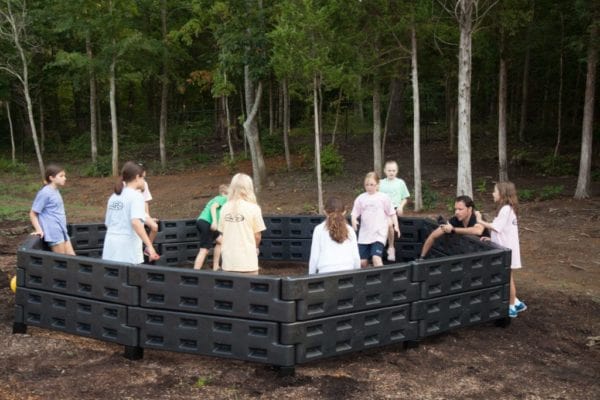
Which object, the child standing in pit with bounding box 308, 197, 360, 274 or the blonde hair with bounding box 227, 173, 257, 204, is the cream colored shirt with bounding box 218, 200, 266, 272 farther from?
the child standing in pit with bounding box 308, 197, 360, 274

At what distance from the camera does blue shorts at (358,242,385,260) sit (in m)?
8.34

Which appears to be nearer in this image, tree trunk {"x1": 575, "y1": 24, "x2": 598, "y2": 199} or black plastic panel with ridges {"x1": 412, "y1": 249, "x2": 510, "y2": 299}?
black plastic panel with ridges {"x1": 412, "y1": 249, "x2": 510, "y2": 299}

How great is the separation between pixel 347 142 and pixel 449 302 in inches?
861

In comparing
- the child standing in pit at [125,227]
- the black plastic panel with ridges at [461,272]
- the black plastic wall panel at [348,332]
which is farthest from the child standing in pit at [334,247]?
the child standing in pit at [125,227]

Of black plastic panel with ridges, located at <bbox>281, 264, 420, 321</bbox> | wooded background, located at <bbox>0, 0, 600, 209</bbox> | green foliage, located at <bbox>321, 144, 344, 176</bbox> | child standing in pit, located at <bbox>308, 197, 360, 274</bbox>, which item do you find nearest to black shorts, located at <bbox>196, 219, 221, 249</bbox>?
child standing in pit, located at <bbox>308, 197, 360, 274</bbox>

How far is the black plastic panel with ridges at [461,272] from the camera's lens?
20.9 feet

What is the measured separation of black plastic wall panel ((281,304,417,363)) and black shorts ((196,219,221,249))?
148 inches

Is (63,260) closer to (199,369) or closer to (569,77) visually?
(199,369)

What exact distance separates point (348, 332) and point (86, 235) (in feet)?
17.7

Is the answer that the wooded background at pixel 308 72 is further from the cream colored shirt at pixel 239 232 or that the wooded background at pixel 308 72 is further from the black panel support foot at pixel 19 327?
the black panel support foot at pixel 19 327

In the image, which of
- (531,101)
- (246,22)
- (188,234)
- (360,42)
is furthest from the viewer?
(531,101)

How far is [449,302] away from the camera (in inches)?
260

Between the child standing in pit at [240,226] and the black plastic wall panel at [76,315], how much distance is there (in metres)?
1.19

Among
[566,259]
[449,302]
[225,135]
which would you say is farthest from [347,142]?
[449,302]
